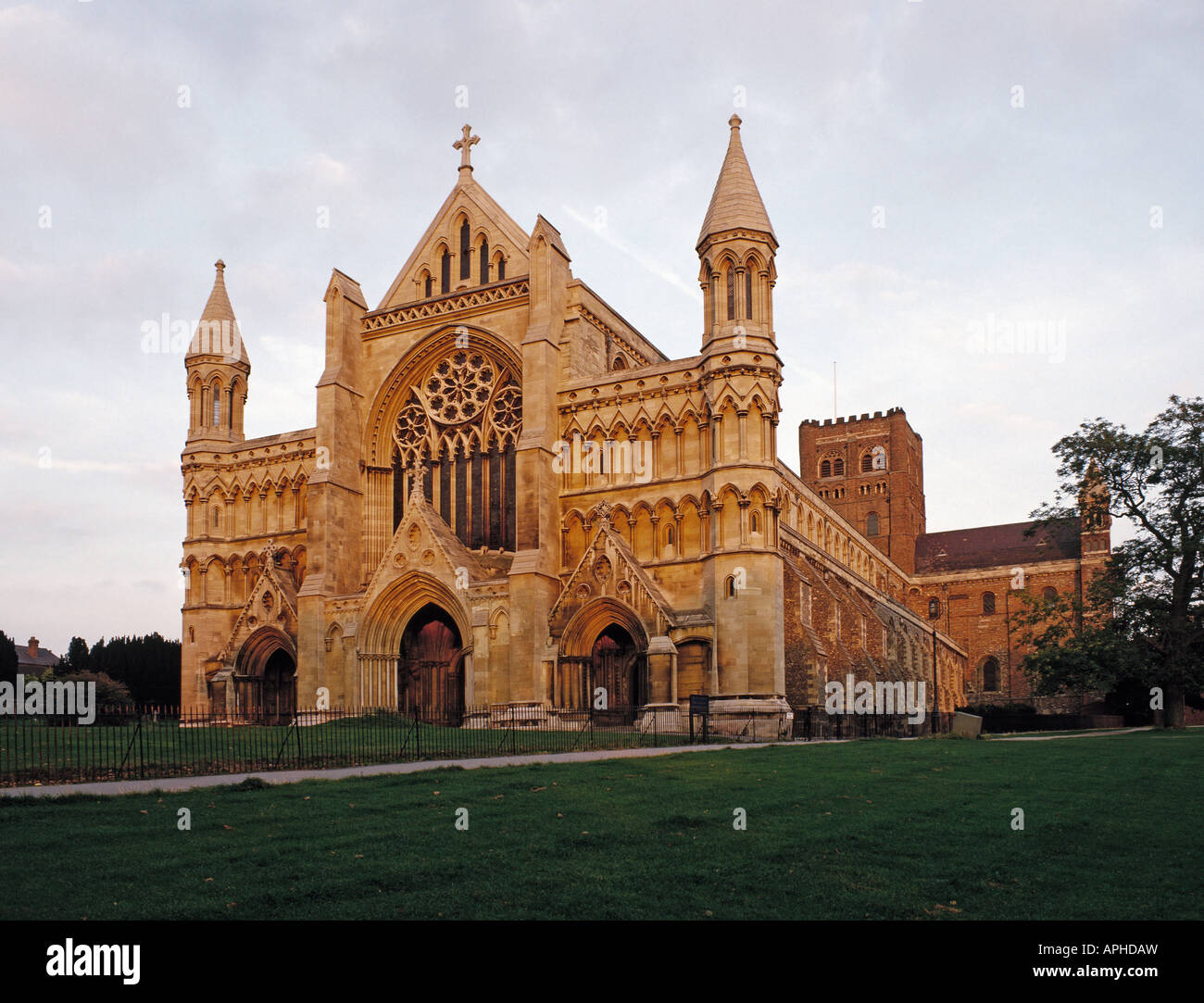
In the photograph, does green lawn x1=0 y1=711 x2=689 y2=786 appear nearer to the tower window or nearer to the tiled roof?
the tower window

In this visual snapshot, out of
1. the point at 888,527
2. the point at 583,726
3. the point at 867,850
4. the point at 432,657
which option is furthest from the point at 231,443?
the point at 888,527

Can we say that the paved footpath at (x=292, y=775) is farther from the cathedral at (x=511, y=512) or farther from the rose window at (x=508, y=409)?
the rose window at (x=508, y=409)

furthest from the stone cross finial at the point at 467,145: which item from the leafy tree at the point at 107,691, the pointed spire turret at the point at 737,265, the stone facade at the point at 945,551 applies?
the stone facade at the point at 945,551

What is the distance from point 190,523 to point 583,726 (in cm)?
2126

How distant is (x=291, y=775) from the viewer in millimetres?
16406

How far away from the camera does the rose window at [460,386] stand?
39781mm

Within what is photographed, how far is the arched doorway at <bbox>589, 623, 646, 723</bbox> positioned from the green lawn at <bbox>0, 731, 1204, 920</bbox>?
782 inches

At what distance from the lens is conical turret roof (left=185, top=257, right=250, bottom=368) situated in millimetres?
44344

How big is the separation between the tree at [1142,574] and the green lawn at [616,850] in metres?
22.5

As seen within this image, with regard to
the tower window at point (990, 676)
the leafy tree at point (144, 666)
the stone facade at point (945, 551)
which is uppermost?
the stone facade at point (945, 551)

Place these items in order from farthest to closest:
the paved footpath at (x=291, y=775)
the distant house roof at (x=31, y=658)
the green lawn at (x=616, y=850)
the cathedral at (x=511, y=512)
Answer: the distant house roof at (x=31, y=658), the cathedral at (x=511, y=512), the paved footpath at (x=291, y=775), the green lawn at (x=616, y=850)

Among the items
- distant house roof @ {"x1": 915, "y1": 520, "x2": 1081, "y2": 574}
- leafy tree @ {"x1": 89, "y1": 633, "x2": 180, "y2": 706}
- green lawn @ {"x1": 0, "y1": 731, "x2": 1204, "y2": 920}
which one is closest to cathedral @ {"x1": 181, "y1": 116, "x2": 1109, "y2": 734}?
leafy tree @ {"x1": 89, "y1": 633, "x2": 180, "y2": 706}

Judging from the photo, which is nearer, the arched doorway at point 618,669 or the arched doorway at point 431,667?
the arched doorway at point 618,669
